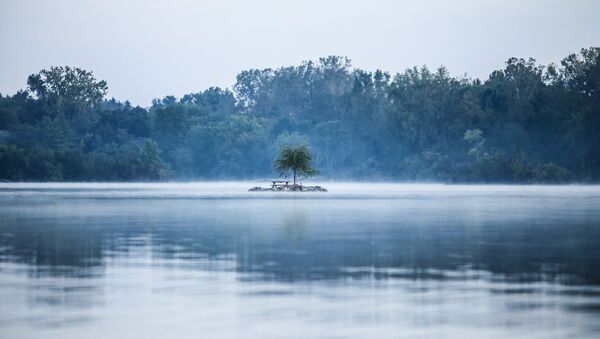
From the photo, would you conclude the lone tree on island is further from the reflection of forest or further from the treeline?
the reflection of forest

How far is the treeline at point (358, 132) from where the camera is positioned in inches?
5079

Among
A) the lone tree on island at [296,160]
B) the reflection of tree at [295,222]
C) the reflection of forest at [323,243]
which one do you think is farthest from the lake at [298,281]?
the lone tree on island at [296,160]

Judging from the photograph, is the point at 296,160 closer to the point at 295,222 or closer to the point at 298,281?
the point at 295,222

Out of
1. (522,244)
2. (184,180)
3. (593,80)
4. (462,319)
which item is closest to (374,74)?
(184,180)

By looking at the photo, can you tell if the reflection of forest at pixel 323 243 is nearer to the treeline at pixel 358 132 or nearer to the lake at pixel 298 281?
the lake at pixel 298 281

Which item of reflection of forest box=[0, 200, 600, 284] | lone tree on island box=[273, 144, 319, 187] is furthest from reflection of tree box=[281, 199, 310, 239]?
lone tree on island box=[273, 144, 319, 187]

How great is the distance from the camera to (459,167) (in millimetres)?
132625

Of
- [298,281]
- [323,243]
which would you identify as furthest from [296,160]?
[298,281]

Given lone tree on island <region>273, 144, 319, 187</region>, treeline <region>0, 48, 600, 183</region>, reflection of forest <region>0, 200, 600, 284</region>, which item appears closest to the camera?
reflection of forest <region>0, 200, 600, 284</region>

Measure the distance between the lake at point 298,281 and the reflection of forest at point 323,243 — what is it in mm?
49

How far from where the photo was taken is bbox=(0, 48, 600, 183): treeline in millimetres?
129000

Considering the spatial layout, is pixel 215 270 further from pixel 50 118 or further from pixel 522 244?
pixel 50 118

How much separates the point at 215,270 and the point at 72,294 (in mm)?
3896

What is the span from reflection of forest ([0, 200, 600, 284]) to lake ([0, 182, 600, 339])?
49 millimetres
